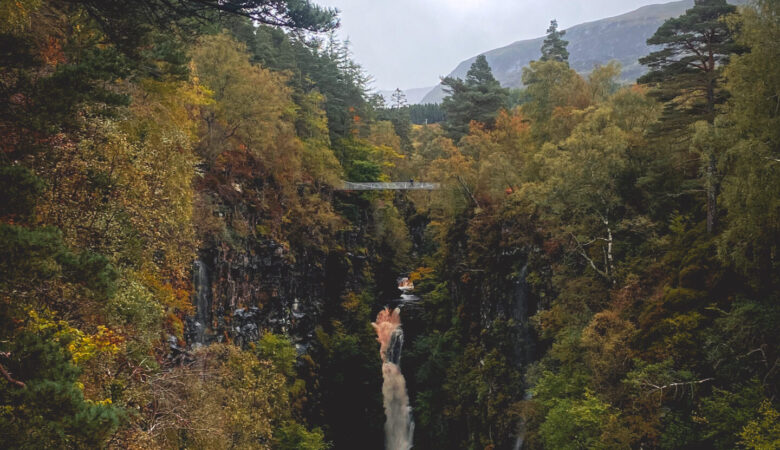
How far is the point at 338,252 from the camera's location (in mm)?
36875

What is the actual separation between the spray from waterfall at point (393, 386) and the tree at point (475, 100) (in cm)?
1804

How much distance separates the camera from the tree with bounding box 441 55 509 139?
4347 cm

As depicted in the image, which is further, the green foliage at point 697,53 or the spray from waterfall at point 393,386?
the spray from waterfall at point 393,386

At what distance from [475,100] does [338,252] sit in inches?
752

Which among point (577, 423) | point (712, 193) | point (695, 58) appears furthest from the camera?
point (695, 58)

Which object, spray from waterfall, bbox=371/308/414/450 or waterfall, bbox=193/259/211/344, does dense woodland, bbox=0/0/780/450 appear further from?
spray from waterfall, bbox=371/308/414/450

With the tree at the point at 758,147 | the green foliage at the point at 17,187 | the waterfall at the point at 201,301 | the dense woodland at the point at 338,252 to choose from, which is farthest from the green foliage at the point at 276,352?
the tree at the point at 758,147

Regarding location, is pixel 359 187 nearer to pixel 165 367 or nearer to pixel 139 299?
pixel 165 367

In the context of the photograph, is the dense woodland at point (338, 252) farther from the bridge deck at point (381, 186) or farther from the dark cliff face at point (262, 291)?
the bridge deck at point (381, 186)

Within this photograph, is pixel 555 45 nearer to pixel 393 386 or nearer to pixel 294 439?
pixel 393 386

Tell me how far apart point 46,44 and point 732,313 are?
17.4 m

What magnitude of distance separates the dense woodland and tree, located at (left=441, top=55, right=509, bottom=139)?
2.06m

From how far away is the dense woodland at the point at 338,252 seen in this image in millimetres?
7660

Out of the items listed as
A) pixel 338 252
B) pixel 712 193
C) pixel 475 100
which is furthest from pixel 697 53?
pixel 475 100
